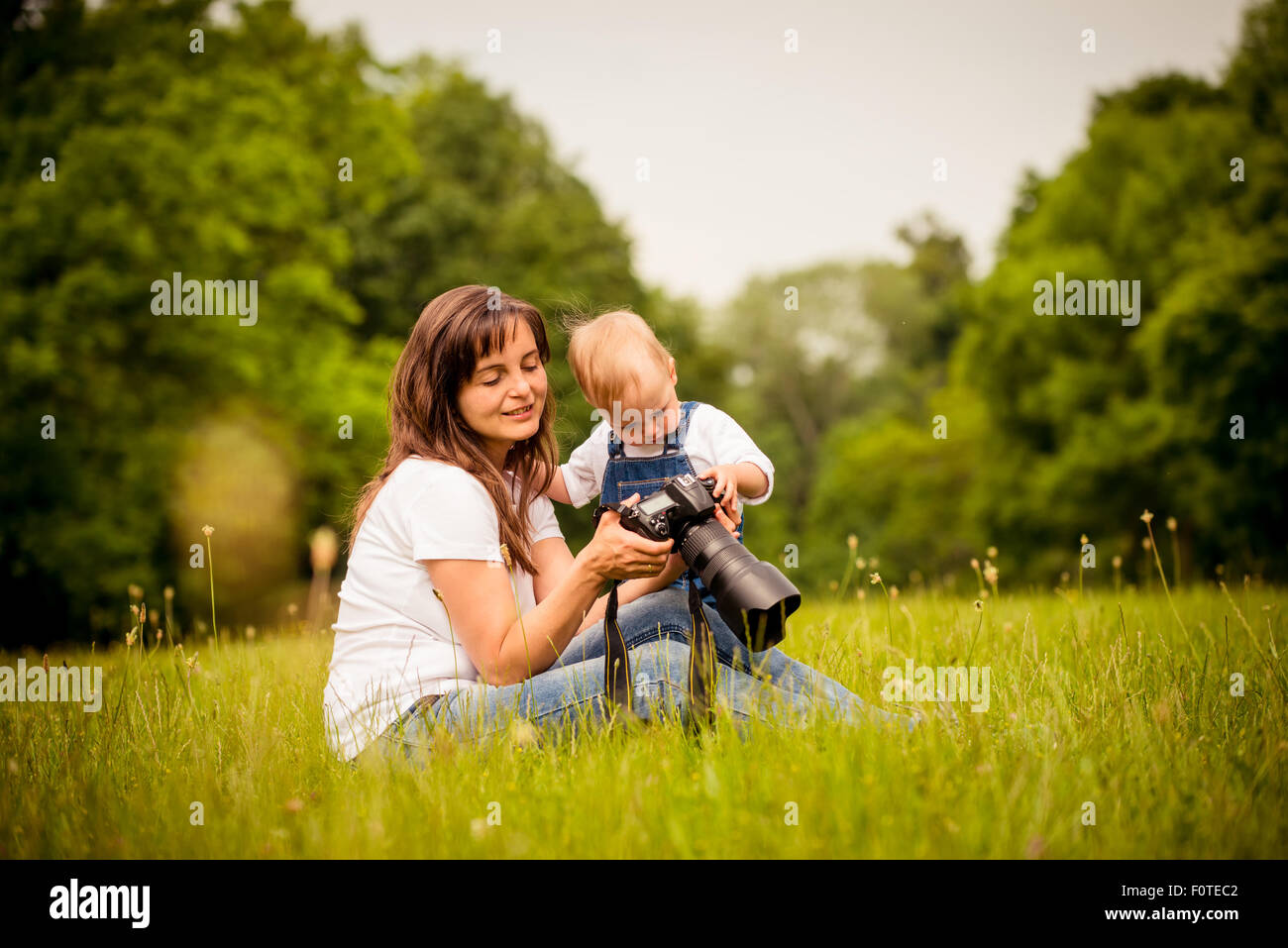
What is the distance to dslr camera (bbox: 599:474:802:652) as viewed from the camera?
8.30ft

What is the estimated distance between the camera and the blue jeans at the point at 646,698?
8.66ft

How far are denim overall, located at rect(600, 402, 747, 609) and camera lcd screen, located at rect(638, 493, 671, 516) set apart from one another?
53 centimetres

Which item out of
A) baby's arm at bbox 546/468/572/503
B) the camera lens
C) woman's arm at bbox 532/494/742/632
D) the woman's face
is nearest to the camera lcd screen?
the camera lens

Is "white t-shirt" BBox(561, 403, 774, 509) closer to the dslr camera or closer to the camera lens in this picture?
the dslr camera

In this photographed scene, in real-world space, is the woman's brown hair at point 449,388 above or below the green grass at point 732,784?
above

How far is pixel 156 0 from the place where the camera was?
15133 millimetres

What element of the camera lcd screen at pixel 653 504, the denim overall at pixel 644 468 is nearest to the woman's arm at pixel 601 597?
the denim overall at pixel 644 468

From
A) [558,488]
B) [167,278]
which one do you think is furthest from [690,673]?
[167,278]

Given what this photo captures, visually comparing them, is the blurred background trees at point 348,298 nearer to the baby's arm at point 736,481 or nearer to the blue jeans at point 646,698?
the baby's arm at point 736,481

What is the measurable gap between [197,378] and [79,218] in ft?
8.52

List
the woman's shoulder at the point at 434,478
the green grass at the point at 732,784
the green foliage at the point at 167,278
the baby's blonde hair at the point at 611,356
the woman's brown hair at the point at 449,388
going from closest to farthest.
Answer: the green grass at the point at 732,784
the woman's shoulder at the point at 434,478
the woman's brown hair at the point at 449,388
the baby's blonde hair at the point at 611,356
the green foliage at the point at 167,278

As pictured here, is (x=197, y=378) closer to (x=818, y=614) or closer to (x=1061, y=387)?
(x=818, y=614)

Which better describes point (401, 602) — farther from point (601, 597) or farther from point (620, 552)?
point (601, 597)

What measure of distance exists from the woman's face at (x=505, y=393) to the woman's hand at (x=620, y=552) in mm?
527
